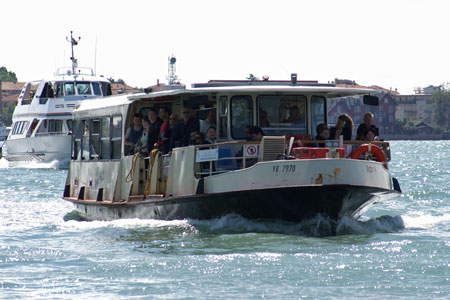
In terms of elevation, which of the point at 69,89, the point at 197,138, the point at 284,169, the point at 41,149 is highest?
the point at 69,89

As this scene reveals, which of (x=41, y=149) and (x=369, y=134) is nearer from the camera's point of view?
(x=369, y=134)

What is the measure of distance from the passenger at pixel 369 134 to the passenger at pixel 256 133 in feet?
8.86

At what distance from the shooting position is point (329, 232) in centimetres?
1605

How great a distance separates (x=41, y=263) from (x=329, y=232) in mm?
4865

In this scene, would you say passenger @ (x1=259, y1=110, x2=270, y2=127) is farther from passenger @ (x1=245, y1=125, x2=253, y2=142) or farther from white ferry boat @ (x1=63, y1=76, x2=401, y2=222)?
passenger @ (x1=245, y1=125, x2=253, y2=142)

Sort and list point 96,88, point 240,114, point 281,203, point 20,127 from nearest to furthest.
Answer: point 281,203
point 240,114
point 96,88
point 20,127

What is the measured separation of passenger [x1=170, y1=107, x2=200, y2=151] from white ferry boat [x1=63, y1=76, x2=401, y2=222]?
11.4 inches

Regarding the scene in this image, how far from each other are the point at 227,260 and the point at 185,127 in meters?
4.27

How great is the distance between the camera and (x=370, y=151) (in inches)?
656

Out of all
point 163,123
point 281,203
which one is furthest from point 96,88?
point 281,203

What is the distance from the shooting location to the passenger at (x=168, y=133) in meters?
→ 18.0

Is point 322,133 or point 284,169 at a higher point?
point 322,133

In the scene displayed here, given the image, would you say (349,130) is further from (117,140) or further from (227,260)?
(227,260)

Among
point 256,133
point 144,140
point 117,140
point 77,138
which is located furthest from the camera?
point 77,138
